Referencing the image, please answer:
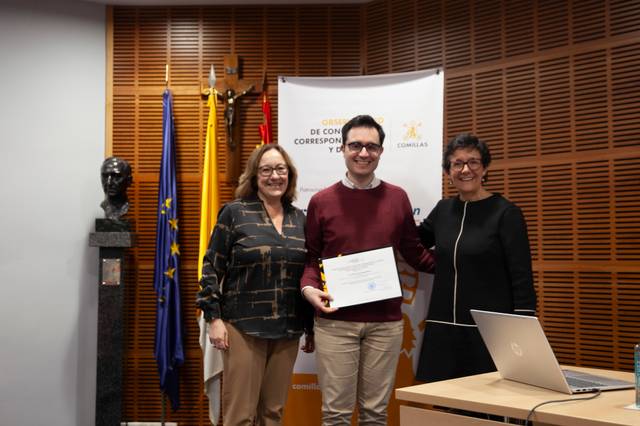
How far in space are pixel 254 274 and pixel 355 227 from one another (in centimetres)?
51

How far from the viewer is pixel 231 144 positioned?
14.0 feet

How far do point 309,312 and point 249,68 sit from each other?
7.06 feet

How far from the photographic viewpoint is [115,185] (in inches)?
156

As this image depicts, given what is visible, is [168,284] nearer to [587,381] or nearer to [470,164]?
[470,164]

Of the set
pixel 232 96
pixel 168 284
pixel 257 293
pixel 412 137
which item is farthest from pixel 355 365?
pixel 232 96

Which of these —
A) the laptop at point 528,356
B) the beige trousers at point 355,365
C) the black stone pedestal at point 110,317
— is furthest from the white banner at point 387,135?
the laptop at point 528,356

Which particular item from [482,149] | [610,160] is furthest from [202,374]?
[610,160]

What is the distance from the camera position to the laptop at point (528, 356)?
5.65ft

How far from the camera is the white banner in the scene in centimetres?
368

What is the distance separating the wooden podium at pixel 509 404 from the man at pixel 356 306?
2.81 feet

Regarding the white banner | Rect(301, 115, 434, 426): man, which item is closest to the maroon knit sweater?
Rect(301, 115, 434, 426): man

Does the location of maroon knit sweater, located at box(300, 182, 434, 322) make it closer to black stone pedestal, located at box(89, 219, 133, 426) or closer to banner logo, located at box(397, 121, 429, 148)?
banner logo, located at box(397, 121, 429, 148)

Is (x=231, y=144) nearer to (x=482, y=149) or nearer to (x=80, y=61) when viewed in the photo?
(x=80, y=61)

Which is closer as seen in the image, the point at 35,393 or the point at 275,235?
the point at 275,235
